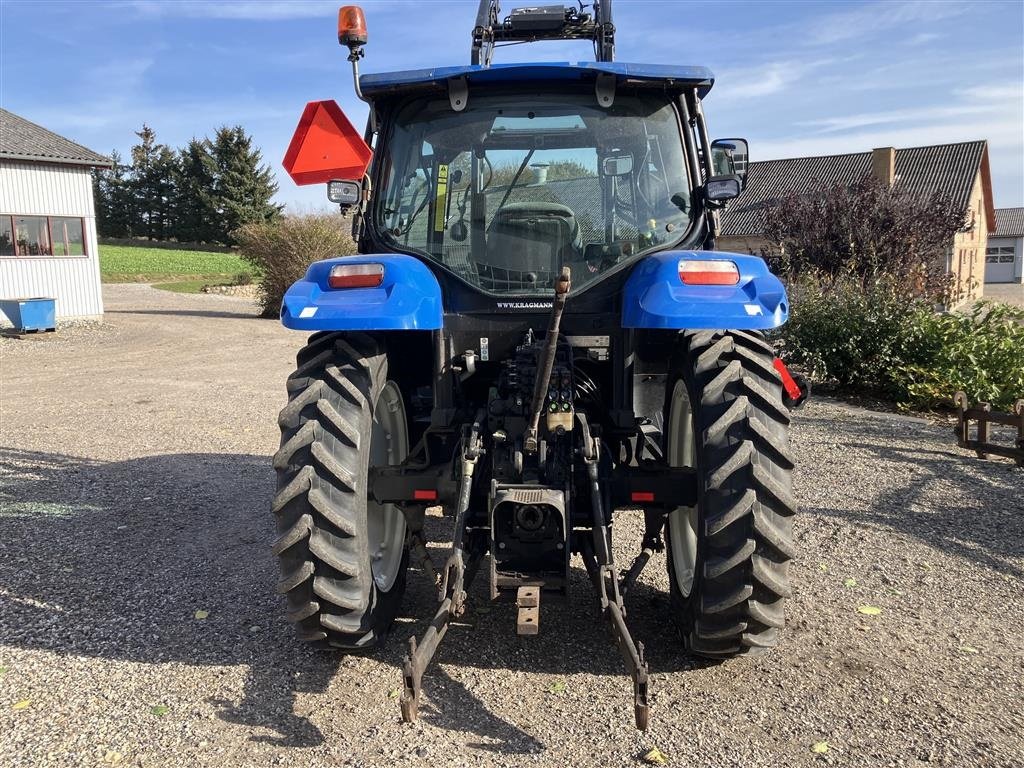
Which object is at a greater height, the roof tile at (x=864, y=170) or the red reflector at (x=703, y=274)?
the roof tile at (x=864, y=170)

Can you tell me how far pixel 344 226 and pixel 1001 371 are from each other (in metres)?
18.8

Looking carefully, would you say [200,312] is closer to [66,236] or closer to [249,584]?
[66,236]

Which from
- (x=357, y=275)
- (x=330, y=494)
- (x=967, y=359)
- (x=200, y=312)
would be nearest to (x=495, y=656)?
(x=330, y=494)

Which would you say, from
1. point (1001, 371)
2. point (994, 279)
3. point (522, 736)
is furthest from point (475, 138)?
point (994, 279)

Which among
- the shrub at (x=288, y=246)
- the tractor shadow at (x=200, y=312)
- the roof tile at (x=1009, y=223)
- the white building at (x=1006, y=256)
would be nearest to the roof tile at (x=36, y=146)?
the shrub at (x=288, y=246)

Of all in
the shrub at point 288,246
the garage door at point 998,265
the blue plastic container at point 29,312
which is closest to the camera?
the blue plastic container at point 29,312

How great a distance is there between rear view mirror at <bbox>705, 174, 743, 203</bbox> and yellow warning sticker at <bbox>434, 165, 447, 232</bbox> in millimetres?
1229

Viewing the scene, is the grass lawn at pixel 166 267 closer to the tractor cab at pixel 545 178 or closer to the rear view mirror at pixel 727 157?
the tractor cab at pixel 545 178

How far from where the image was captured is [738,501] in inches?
121

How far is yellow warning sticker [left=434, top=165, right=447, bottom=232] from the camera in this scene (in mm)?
3951

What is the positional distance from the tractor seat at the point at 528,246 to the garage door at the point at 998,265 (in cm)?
6124

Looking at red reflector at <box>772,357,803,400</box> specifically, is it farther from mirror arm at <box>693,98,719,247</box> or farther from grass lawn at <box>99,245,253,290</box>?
grass lawn at <box>99,245,253,290</box>

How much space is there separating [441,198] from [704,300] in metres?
1.44

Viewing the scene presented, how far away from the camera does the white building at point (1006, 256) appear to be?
55.2 meters
